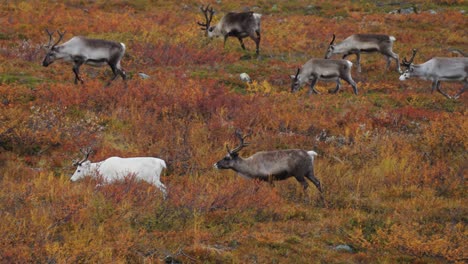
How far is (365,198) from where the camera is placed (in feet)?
33.2

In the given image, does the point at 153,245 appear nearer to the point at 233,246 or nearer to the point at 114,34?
the point at 233,246

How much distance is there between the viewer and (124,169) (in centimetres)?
980

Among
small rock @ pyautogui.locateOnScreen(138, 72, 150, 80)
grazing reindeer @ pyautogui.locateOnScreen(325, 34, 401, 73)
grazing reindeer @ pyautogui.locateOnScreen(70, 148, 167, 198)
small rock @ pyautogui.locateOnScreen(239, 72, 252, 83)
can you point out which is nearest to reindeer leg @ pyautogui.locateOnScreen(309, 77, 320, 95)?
small rock @ pyautogui.locateOnScreen(239, 72, 252, 83)

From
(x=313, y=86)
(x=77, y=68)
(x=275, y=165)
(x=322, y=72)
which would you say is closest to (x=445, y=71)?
(x=322, y=72)

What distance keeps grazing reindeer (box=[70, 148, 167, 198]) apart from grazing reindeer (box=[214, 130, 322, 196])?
1.26 meters

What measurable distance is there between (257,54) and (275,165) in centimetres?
1021

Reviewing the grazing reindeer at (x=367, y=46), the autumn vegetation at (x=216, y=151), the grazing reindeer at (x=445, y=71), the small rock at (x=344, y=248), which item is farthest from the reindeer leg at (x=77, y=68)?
the small rock at (x=344, y=248)

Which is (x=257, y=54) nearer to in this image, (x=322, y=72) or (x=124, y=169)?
(x=322, y=72)

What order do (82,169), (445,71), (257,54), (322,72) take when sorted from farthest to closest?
(257,54), (445,71), (322,72), (82,169)

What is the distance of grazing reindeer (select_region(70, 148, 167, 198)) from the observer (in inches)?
384

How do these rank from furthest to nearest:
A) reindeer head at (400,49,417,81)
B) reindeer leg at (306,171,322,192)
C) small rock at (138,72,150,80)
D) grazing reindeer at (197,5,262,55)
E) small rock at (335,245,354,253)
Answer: grazing reindeer at (197,5,262,55) → reindeer head at (400,49,417,81) → small rock at (138,72,150,80) → reindeer leg at (306,171,322,192) → small rock at (335,245,354,253)

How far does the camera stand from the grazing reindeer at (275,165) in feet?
33.5

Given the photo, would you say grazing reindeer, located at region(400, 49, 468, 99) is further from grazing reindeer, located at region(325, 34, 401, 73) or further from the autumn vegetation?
grazing reindeer, located at region(325, 34, 401, 73)

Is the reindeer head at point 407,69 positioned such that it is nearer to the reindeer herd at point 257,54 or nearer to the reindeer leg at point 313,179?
the reindeer herd at point 257,54
